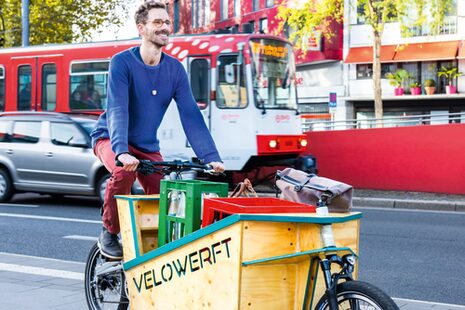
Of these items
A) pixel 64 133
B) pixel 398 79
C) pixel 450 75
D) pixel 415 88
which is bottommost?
pixel 64 133

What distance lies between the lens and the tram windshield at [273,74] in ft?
53.0

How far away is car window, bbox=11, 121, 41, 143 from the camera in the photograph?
14.8 meters

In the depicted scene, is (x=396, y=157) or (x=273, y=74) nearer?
(x=273, y=74)

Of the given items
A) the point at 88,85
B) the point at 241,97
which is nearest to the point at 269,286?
the point at 241,97

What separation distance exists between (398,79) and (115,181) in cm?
3198

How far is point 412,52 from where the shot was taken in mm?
35062

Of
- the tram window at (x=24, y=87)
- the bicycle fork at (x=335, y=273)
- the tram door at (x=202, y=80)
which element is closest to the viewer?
the bicycle fork at (x=335, y=273)

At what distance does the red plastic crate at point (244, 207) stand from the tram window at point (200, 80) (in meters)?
12.5

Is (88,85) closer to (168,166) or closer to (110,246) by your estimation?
(110,246)

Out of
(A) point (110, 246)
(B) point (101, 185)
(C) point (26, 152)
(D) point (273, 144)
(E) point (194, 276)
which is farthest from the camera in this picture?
(D) point (273, 144)

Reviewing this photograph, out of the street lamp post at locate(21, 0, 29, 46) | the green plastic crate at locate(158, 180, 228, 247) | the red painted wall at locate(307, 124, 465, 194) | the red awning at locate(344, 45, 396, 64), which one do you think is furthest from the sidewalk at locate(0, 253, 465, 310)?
the red awning at locate(344, 45, 396, 64)

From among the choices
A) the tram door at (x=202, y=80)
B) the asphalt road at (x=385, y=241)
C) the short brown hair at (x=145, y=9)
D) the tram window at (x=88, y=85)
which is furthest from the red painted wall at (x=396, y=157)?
the short brown hair at (x=145, y=9)

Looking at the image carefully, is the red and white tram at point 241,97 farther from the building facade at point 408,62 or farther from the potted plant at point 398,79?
the potted plant at point 398,79

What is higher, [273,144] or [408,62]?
[408,62]
